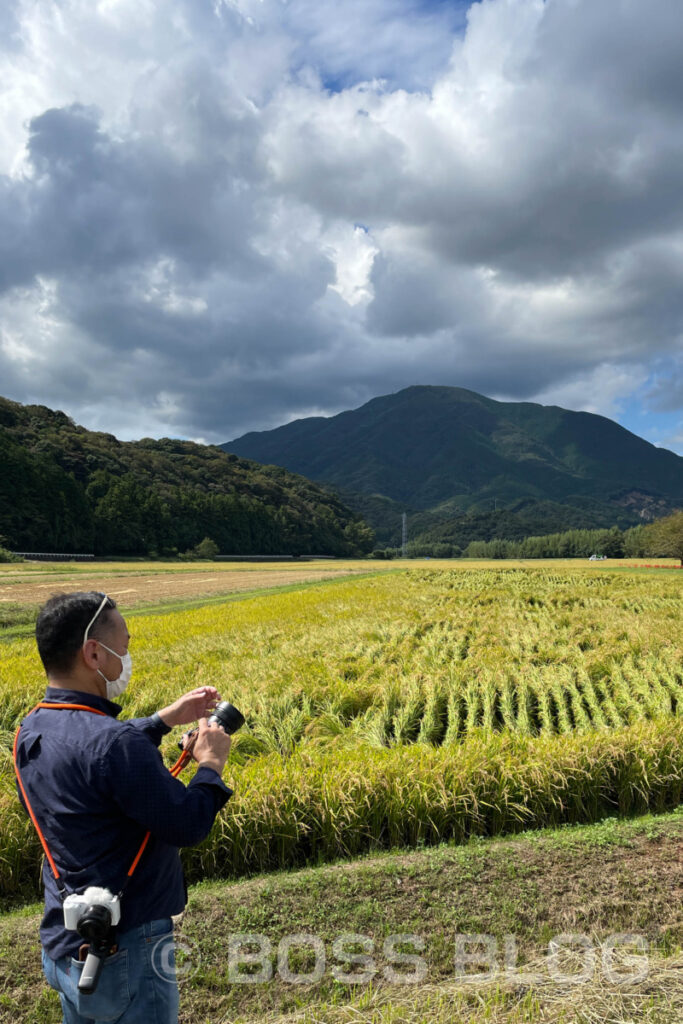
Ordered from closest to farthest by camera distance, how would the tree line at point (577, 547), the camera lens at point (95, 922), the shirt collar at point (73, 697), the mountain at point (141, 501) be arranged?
the camera lens at point (95, 922)
the shirt collar at point (73, 697)
the mountain at point (141, 501)
the tree line at point (577, 547)

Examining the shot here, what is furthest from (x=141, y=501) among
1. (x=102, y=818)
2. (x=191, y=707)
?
(x=102, y=818)

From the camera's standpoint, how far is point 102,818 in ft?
6.43

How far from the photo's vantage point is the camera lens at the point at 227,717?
2.41m

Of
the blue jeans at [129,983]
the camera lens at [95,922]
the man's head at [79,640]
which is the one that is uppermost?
the man's head at [79,640]

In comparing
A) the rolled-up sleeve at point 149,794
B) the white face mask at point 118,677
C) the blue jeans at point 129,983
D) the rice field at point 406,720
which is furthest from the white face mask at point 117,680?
the rice field at point 406,720

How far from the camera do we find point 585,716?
877 centimetres

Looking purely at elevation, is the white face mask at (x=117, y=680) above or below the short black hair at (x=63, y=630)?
below

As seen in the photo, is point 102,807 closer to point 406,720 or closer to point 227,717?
point 227,717

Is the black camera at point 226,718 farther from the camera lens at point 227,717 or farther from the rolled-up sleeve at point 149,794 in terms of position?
the rolled-up sleeve at point 149,794

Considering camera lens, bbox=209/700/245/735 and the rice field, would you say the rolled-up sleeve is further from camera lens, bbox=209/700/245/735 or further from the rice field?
the rice field

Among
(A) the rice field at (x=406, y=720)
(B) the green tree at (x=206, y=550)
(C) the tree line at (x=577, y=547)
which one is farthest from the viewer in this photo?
(C) the tree line at (x=577, y=547)

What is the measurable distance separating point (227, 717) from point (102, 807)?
2.01ft

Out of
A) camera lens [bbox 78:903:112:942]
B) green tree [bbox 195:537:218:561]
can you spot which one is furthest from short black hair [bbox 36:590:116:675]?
green tree [bbox 195:537:218:561]

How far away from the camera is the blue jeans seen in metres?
1.92
